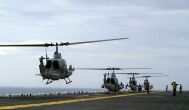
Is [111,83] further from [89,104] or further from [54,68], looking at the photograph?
[89,104]

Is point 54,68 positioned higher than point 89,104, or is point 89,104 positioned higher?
point 54,68

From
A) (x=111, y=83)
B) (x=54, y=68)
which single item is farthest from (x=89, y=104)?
(x=111, y=83)

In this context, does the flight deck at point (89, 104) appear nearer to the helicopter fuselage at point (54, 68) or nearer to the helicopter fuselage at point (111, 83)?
the helicopter fuselage at point (54, 68)

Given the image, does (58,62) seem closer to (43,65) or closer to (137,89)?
(43,65)

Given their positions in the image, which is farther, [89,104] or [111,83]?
[111,83]

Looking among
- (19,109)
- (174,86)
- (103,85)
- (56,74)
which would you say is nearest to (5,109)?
(19,109)

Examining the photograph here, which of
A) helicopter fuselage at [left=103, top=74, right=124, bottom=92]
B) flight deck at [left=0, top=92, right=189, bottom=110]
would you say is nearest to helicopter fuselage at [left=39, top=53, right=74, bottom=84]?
flight deck at [left=0, top=92, right=189, bottom=110]

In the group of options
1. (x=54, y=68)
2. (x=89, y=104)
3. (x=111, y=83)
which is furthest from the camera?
(x=111, y=83)

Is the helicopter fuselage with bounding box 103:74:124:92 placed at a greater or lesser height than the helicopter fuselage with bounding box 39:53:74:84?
lesser

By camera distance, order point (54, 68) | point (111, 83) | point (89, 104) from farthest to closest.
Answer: point (111, 83)
point (54, 68)
point (89, 104)

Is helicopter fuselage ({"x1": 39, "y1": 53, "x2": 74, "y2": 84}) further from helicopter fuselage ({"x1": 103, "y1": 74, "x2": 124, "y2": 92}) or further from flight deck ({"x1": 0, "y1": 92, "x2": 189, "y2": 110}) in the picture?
helicopter fuselage ({"x1": 103, "y1": 74, "x2": 124, "y2": 92})

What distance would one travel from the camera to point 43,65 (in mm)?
46500

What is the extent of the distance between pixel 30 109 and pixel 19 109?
52 cm

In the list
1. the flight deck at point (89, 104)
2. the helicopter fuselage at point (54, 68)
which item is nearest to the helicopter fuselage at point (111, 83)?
the helicopter fuselage at point (54, 68)
